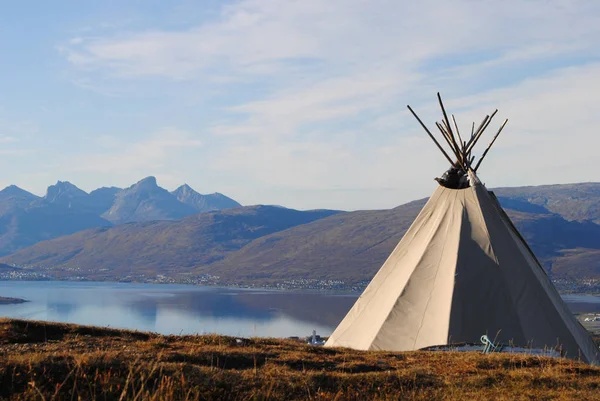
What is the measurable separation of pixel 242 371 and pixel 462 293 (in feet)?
33.8

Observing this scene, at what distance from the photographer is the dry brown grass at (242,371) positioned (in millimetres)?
7875

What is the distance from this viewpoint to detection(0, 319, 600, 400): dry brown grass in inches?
310

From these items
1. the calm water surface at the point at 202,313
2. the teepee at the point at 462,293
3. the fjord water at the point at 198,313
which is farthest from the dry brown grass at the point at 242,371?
the fjord water at the point at 198,313

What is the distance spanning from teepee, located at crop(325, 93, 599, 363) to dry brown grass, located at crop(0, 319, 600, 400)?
5.14m

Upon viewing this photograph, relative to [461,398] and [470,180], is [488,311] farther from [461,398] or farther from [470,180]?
[461,398]

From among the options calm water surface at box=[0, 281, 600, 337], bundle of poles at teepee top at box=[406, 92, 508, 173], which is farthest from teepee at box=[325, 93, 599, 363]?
calm water surface at box=[0, 281, 600, 337]

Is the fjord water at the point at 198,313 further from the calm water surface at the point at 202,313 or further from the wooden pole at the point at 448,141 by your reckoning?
the wooden pole at the point at 448,141

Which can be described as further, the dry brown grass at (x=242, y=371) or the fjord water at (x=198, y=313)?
the fjord water at (x=198, y=313)

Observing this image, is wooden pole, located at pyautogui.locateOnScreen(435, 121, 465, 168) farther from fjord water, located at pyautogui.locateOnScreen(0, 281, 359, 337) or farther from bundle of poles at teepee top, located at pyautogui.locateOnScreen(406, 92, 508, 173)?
fjord water, located at pyautogui.locateOnScreen(0, 281, 359, 337)

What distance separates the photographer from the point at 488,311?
18.1 meters

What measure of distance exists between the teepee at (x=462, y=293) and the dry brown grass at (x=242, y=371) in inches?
202

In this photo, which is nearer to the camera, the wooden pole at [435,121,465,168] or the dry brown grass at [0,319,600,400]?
the dry brown grass at [0,319,600,400]

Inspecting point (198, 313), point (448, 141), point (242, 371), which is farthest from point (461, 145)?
point (198, 313)

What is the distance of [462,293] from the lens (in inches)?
725
